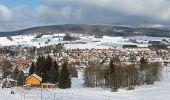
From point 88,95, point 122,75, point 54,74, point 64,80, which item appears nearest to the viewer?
point 88,95

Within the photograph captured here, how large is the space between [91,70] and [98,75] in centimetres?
252

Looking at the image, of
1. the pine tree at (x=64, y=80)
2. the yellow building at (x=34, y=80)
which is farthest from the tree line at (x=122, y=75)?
the yellow building at (x=34, y=80)

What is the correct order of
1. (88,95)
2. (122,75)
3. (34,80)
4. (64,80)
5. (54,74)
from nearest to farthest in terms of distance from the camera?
(88,95)
(64,80)
(122,75)
(34,80)
(54,74)

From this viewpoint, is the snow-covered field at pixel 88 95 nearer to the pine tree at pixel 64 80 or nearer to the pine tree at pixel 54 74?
the pine tree at pixel 64 80

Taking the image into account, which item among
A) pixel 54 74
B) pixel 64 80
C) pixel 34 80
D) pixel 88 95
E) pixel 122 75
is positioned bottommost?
pixel 34 80

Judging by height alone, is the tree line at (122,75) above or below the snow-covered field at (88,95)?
below

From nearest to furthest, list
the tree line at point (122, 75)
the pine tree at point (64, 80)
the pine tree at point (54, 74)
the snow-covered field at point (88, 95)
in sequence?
1. the snow-covered field at point (88, 95)
2. the pine tree at point (64, 80)
3. the tree line at point (122, 75)
4. the pine tree at point (54, 74)

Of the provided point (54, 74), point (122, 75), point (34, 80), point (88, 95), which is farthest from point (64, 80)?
point (88, 95)

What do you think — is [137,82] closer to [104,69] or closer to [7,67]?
[104,69]

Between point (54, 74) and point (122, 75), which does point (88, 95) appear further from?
point (54, 74)

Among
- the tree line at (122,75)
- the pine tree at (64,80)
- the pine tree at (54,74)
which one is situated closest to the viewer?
the pine tree at (64,80)

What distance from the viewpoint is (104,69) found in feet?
366

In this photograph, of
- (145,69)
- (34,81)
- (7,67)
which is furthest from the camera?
(7,67)

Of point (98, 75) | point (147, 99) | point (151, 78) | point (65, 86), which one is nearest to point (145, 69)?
point (151, 78)
